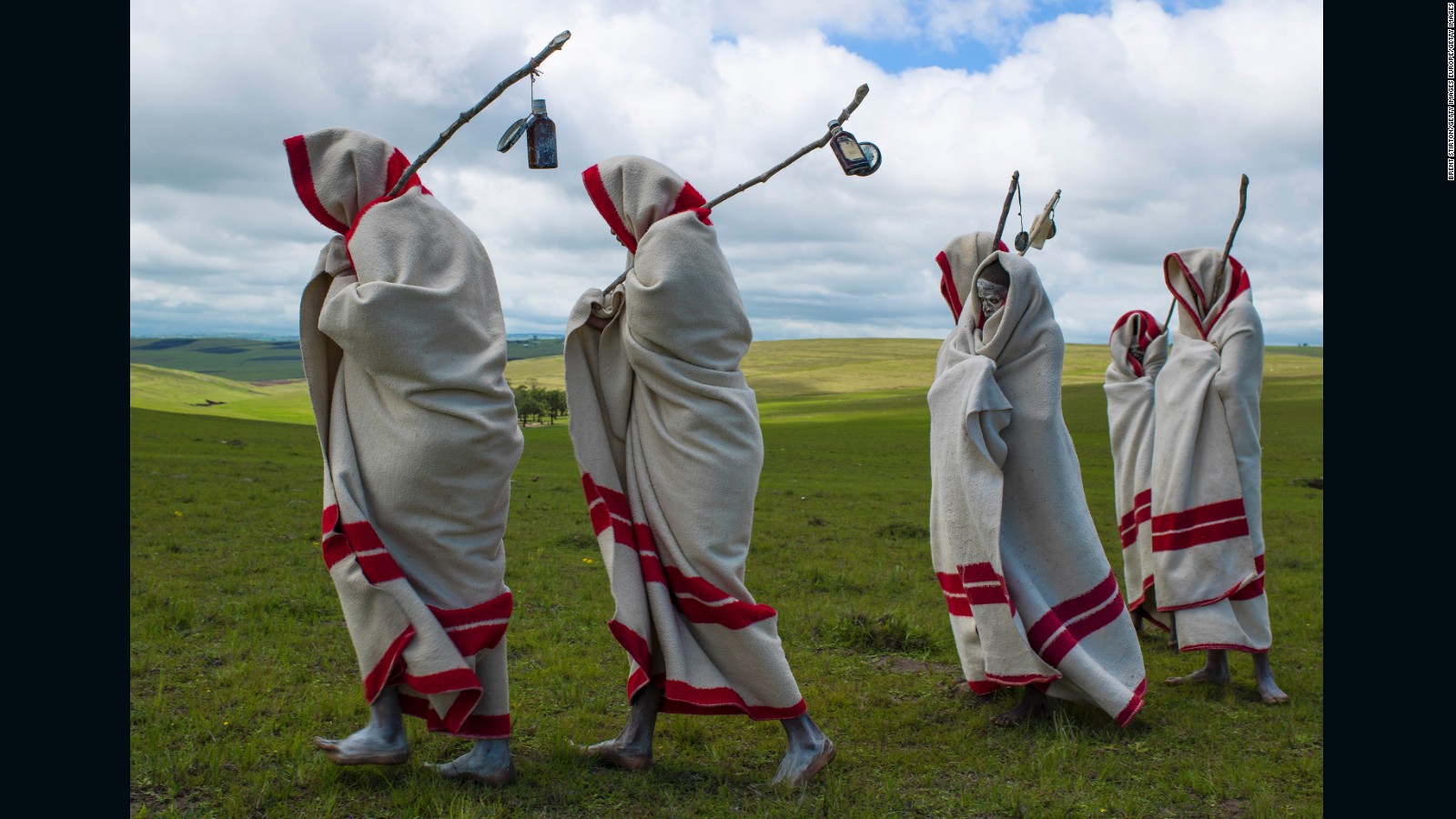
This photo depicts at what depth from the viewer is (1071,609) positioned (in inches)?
248

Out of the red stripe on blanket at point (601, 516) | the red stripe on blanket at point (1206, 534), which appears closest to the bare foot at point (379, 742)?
the red stripe on blanket at point (601, 516)

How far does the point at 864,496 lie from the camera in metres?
21.2

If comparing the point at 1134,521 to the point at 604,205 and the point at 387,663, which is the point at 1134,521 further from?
the point at 387,663

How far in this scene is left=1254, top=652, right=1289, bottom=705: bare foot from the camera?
6.88 metres

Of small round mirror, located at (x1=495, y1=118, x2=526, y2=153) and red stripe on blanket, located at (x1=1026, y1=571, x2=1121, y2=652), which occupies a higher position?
small round mirror, located at (x1=495, y1=118, x2=526, y2=153)

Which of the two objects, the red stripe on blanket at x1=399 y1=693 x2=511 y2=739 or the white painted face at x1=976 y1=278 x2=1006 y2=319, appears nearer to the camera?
the red stripe on blanket at x1=399 y1=693 x2=511 y2=739

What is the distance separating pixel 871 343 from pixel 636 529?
119 meters

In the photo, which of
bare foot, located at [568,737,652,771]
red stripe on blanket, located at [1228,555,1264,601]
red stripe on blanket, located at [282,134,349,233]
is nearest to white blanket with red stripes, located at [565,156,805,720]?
bare foot, located at [568,737,652,771]

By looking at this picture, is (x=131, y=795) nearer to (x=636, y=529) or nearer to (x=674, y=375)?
(x=636, y=529)

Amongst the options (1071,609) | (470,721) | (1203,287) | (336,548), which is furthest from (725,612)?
(1203,287)

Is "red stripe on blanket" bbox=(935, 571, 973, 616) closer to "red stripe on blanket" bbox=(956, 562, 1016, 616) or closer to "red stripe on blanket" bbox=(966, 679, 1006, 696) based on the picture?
"red stripe on blanket" bbox=(956, 562, 1016, 616)

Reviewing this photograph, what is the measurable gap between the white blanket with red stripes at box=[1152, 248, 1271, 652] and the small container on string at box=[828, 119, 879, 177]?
326 centimetres

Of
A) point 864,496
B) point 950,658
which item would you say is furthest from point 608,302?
point 864,496

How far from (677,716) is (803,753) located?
122cm
